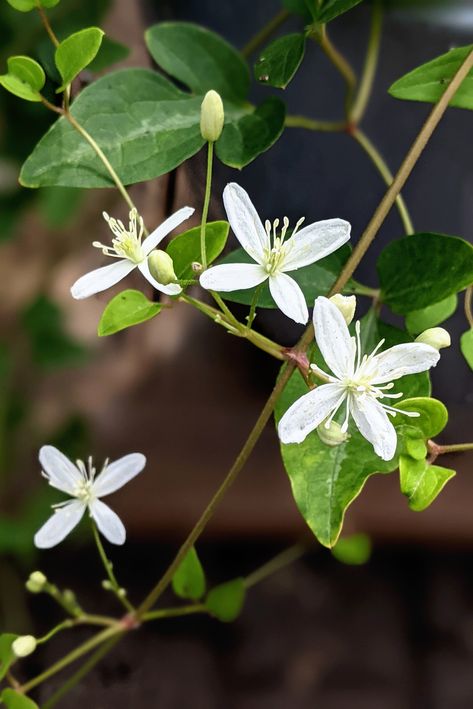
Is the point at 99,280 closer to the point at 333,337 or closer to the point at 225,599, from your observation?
the point at 333,337

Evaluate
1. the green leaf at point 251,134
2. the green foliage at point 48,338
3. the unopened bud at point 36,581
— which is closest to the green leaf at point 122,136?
the green leaf at point 251,134

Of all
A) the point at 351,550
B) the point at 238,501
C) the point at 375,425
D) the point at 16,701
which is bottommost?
the point at 238,501

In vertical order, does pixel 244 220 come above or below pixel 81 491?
above

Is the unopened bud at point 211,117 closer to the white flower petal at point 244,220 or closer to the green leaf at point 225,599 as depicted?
the white flower petal at point 244,220

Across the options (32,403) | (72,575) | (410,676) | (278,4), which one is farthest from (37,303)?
(410,676)

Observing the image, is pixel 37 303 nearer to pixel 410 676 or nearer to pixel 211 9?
pixel 211 9

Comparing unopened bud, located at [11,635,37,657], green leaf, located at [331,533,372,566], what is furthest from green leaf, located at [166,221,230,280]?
green leaf, located at [331,533,372,566]

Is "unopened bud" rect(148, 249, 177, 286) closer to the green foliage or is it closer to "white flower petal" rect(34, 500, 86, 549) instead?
"white flower petal" rect(34, 500, 86, 549)

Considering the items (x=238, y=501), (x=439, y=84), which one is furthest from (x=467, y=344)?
(x=238, y=501)
